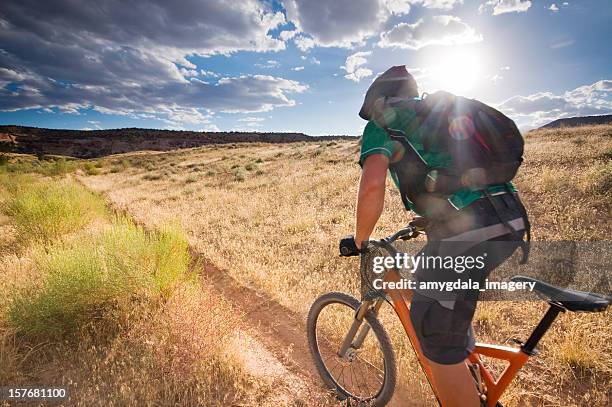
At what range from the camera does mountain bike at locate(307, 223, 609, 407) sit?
6.68 ft

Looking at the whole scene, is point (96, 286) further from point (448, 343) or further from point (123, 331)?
point (448, 343)

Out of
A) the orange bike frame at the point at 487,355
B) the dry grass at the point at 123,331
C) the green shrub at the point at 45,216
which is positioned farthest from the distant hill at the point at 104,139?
the orange bike frame at the point at 487,355

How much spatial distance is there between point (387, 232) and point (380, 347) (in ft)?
15.6

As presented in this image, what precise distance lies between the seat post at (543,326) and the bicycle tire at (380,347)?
101 centimetres

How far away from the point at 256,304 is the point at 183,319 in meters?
1.37

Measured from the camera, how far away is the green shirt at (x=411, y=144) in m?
1.94

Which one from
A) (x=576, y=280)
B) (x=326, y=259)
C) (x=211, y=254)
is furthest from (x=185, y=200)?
(x=576, y=280)

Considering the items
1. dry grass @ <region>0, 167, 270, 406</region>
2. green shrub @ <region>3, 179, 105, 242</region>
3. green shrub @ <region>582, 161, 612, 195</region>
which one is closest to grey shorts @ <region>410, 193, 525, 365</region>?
dry grass @ <region>0, 167, 270, 406</region>

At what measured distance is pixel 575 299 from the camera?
1.88 metres

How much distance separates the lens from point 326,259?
6.64m

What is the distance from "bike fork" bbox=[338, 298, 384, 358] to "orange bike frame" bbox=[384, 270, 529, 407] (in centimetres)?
28

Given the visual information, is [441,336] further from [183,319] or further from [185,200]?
[185,200]

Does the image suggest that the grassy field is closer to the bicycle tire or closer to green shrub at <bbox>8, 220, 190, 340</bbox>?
the bicycle tire

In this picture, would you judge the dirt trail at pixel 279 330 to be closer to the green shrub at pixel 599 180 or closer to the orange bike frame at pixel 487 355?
the orange bike frame at pixel 487 355
